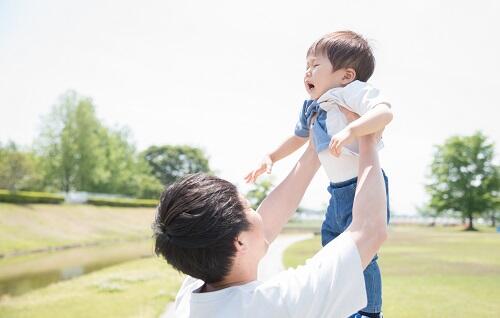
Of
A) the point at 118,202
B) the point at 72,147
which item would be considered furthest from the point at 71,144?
the point at 118,202

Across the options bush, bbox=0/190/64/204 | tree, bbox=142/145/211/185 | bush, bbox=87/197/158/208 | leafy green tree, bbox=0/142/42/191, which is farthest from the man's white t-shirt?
tree, bbox=142/145/211/185

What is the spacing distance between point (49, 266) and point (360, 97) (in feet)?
50.9

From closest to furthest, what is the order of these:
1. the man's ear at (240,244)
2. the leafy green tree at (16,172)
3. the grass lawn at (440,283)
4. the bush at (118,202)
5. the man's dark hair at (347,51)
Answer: the man's ear at (240,244)
the man's dark hair at (347,51)
the grass lawn at (440,283)
the leafy green tree at (16,172)
the bush at (118,202)

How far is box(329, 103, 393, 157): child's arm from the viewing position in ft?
4.79

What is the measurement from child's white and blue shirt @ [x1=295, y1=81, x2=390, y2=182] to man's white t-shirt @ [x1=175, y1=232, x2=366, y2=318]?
1.82ft

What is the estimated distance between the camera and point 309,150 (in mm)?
1921

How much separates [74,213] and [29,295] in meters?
20.5

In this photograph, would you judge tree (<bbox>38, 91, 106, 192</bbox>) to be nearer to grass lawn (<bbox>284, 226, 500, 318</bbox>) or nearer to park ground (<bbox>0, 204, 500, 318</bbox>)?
park ground (<bbox>0, 204, 500, 318</bbox>)

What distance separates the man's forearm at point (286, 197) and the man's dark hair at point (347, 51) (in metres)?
0.37

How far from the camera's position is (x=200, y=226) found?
1.28 meters

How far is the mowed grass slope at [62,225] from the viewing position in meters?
21.5

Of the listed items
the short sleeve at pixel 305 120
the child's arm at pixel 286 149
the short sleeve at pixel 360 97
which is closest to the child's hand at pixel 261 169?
the child's arm at pixel 286 149

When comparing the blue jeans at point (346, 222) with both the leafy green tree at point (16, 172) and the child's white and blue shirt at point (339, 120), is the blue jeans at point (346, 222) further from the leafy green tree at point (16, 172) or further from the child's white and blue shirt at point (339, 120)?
the leafy green tree at point (16, 172)

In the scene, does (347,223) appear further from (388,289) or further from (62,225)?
(62,225)
